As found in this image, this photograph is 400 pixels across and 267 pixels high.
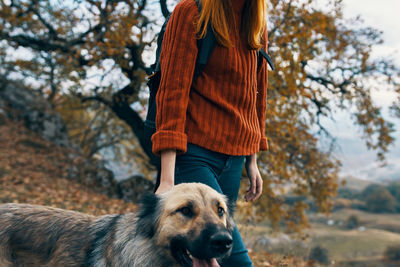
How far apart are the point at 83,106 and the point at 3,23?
4.76m

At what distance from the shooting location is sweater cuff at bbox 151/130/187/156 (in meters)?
1.59

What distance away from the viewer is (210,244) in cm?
162

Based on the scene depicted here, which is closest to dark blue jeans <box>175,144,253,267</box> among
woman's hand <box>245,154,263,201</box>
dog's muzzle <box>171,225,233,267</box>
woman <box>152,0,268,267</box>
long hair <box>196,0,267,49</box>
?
woman <box>152,0,268,267</box>

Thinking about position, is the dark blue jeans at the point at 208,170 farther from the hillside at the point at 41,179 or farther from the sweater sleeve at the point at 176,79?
the hillside at the point at 41,179

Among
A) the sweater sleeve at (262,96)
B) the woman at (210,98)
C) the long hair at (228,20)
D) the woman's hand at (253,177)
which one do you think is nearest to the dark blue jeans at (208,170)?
the woman at (210,98)

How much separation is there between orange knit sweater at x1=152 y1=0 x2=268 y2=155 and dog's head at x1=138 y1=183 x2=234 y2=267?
0.34 metres

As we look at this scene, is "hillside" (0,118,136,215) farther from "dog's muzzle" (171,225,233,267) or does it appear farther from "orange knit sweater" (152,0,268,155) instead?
"orange knit sweater" (152,0,268,155)

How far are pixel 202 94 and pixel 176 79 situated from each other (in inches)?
7.8

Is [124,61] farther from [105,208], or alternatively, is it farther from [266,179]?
[266,179]

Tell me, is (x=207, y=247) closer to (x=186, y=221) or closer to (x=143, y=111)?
(x=186, y=221)

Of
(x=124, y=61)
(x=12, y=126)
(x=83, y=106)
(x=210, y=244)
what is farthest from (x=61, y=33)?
(x=210, y=244)

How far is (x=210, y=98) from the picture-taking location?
5.81 feet

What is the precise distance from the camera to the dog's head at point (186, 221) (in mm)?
1681

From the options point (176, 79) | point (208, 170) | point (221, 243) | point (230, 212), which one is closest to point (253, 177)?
point (230, 212)
